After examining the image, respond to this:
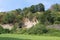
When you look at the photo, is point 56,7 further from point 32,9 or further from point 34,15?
point 34,15

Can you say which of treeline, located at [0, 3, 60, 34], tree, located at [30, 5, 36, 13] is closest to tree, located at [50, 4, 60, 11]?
treeline, located at [0, 3, 60, 34]

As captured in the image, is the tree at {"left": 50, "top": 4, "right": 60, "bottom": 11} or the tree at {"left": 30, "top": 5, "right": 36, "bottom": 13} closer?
the tree at {"left": 30, "top": 5, "right": 36, "bottom": 13}

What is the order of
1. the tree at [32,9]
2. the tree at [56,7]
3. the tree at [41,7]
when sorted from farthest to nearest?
the tree at [56,7] < the tree at [41,7] < the tree at [32,9]

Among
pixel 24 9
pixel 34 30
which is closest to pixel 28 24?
pixel 24 9

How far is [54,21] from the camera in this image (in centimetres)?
6400

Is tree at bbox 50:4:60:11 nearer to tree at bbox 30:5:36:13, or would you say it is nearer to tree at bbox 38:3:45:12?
tree at bbox 38:3:45:12

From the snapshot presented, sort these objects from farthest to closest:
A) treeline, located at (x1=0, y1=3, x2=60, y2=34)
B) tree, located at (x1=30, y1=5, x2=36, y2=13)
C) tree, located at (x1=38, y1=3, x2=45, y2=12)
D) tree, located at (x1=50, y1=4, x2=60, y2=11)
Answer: tree, located at (x1=50, y1=4, x2=60, y2=11), tree, located at (x1=38, y1=3, x2=45, y2=12), tree, located at (x1=30, y1=5, x2=36, y2=13), treeline, located at (x1=0, y1=3, x2=60, y2=34)

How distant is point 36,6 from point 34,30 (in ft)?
100

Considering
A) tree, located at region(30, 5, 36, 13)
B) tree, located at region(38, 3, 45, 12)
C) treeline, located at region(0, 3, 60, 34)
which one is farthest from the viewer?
tree, located at region(38, 3, 45, 12)

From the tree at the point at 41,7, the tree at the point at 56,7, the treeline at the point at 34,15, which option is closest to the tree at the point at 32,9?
the treeline at the point at 34,15

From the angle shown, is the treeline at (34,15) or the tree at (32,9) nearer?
the treeline at (34,15)

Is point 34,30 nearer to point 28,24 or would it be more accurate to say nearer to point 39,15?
point 39,15

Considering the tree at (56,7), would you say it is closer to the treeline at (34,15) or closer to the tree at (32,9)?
the treeline at (34,15)

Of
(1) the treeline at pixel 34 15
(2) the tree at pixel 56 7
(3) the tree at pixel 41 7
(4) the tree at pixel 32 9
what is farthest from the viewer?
(2) the tree at pixel 56 7
